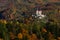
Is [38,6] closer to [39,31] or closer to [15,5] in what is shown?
[15,5]

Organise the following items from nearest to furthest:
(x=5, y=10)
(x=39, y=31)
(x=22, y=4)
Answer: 1. (x=39, y=31)
2. (x=5, y=10)
3. (x=22, y=4)

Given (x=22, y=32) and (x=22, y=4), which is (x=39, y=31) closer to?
(x=22, y=32)

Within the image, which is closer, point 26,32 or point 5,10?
point 26,32

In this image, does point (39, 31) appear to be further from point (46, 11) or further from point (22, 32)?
point (46, 11)

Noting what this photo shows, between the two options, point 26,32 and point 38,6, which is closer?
point 26,32

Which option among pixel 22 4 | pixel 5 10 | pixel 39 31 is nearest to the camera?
pixel 39 31

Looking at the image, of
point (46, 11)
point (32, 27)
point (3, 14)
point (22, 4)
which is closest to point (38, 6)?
point (22, 4)

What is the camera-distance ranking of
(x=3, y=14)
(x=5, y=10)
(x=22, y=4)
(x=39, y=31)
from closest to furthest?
(x=39, y=31) < (x=3, y=14) < (x=5, y=10) < (x=22, y=4)

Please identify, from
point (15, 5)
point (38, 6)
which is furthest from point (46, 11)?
point (15, 5)

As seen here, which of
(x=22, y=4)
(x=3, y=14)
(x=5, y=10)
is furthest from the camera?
(x=22, y=4)
